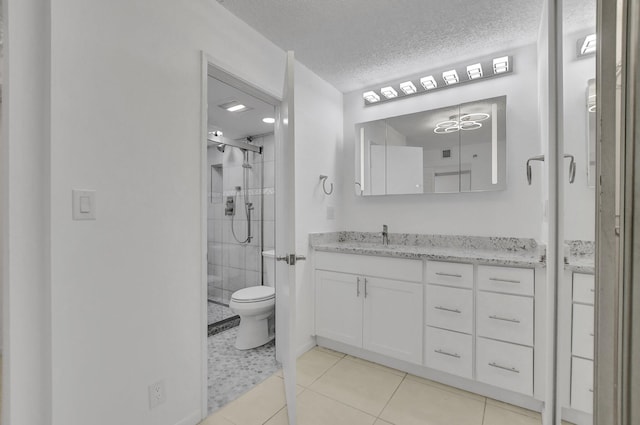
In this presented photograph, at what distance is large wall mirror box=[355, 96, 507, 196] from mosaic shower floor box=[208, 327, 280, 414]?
169 centimetres

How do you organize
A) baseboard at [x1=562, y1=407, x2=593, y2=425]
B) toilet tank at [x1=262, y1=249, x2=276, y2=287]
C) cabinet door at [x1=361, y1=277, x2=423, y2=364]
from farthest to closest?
toilet tank at [x1=262, y1=249, x2=276, y2=287]
cabinet door at [x1=361, y1=277, x2=423, y2=364]
baseboard at [x1=562, y1=407, x2=593, y2=425]

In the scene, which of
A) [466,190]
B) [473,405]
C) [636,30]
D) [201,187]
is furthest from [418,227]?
[636,30]

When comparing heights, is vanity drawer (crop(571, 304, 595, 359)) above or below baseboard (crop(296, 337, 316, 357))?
above

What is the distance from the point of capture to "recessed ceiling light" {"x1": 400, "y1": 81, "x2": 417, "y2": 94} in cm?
253

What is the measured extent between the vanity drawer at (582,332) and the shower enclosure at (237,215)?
272 cm

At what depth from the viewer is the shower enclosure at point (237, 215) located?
3379mm

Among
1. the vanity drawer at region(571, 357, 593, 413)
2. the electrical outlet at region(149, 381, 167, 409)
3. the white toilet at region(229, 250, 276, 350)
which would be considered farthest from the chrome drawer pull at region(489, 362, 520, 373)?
the electrical outlet at region(149, 381, 167, 409)

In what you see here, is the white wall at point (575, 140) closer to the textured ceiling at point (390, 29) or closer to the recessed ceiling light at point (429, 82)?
the textured ceiling at point (390, 29)

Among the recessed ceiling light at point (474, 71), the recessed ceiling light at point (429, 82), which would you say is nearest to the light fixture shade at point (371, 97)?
the recessed ceiling light at point (429, 82)

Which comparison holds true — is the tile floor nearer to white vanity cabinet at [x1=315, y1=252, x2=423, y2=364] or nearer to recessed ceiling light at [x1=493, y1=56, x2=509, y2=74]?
white vanity cabinet at [x1=315, y1=252, x2=423, y2=364]

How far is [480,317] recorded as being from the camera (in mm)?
1779

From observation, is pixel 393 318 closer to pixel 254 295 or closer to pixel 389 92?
pixel 254 295

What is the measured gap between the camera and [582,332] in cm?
99

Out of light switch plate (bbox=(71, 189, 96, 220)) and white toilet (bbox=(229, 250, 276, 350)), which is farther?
white toilet (bbox=(229, 250, 276, 350))
